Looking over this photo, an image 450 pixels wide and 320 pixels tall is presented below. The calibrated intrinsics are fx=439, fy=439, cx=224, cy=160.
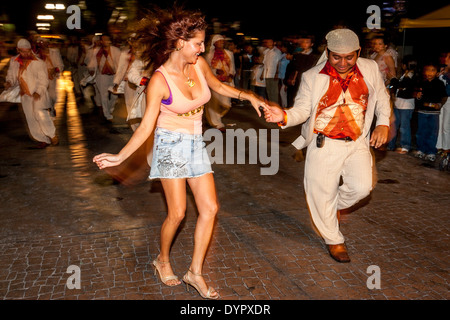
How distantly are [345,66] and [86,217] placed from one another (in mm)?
3331

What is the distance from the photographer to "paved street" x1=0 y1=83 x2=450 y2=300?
141 inches

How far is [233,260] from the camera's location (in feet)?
13.3

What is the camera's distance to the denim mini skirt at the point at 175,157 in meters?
3.22

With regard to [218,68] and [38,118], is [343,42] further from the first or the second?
[218,68]

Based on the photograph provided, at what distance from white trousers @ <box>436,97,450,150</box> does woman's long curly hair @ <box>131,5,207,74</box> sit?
5511 millimetres

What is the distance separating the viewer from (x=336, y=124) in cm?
387

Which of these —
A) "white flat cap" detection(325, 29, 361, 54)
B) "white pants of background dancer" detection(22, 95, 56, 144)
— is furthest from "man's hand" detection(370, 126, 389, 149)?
"white pants of background dancer" detection(22, 95, 56, 144)

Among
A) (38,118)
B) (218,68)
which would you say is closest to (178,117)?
(38,118)

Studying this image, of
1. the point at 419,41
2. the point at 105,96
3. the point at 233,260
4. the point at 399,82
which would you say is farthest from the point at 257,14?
the point at 233,260

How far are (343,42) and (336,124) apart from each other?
0.71 metres

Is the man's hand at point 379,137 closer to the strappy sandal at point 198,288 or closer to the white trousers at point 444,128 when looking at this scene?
the strappy sandal at point 198,288

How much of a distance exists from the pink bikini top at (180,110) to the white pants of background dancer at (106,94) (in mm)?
8169

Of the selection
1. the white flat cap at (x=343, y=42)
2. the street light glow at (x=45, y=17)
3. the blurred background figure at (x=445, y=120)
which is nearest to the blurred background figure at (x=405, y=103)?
the blurred background figure at (x=445, y=120)

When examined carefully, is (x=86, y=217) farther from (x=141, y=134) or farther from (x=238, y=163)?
(x=238, y=163)
